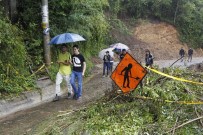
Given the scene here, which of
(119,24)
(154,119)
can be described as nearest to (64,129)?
(154,119)

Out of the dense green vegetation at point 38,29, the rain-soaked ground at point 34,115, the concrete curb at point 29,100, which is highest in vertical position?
the dense green vegetation at point 38,29

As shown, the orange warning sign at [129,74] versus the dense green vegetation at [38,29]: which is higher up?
the dense green vegetation at [38,29]

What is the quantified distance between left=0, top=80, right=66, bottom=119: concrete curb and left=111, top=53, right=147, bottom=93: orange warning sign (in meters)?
3.29

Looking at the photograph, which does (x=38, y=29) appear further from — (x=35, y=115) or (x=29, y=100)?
(x=35, y=115)

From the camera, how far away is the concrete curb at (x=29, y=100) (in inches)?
363

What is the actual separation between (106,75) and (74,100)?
6315mm

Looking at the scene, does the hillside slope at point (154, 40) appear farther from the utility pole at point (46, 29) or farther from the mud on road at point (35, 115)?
the mud on road at point (35, 115)

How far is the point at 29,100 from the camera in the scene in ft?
33.1

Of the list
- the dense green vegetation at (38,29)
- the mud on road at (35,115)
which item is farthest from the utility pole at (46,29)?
the mud on road at (35,115)

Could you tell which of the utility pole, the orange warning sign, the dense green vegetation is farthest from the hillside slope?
the orange warning sign

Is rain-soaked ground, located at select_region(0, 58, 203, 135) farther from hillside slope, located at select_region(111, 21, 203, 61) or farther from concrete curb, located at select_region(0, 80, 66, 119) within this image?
hillside slope, located at select_region(111, 21, 203, 61)

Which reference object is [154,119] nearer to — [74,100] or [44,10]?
[74,100]

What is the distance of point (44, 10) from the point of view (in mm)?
12234

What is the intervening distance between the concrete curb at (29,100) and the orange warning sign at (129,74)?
10.8 ft
